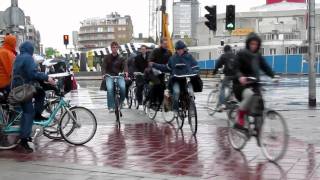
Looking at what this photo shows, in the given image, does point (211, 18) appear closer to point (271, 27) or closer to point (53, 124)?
point (53, 124)

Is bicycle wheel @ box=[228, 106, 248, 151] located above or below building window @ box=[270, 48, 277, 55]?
below

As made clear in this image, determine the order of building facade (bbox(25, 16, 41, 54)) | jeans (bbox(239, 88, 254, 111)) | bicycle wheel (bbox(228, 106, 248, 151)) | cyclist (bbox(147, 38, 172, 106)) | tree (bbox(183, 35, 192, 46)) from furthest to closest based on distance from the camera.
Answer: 1. tree (bbox(183, 35, 192, 46))
2. building facade (bbox(25, 16, 41, 54))
3. cyclist (bbox(147, 38, 172, 106))
4. bicycle wheel (bbox(228, 106, 248, 151))
5. jeans (bbox(239, 88, 254, 111))

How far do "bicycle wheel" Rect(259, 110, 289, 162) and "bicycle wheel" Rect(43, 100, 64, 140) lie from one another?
354 cm

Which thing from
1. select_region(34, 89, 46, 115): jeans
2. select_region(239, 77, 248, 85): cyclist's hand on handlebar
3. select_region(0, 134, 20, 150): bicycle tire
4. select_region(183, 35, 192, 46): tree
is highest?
select_region(183, 35, 192, 46): tree

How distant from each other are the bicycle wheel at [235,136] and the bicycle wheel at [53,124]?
2.77 metres

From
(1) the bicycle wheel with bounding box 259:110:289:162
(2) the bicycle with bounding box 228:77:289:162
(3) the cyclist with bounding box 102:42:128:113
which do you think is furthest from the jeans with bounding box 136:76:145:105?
(1) the bicycle wheel with bounding box 259:110:289:162

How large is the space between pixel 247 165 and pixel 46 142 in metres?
3.95

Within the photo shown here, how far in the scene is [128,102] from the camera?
18062 mm

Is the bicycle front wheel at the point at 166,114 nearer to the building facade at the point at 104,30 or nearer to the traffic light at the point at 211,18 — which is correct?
the traffic light at the point at 211,18

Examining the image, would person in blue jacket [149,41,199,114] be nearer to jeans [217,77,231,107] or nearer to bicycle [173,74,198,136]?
bicycle [173,74,198,136]

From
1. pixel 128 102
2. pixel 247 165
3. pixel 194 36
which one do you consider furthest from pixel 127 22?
pixel 247 165

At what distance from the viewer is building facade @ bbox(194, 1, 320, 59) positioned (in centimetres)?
9638

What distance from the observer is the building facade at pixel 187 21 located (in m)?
96.8

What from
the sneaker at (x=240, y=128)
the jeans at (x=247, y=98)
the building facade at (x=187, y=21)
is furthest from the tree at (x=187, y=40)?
the jeans at (x=247, y=98)
